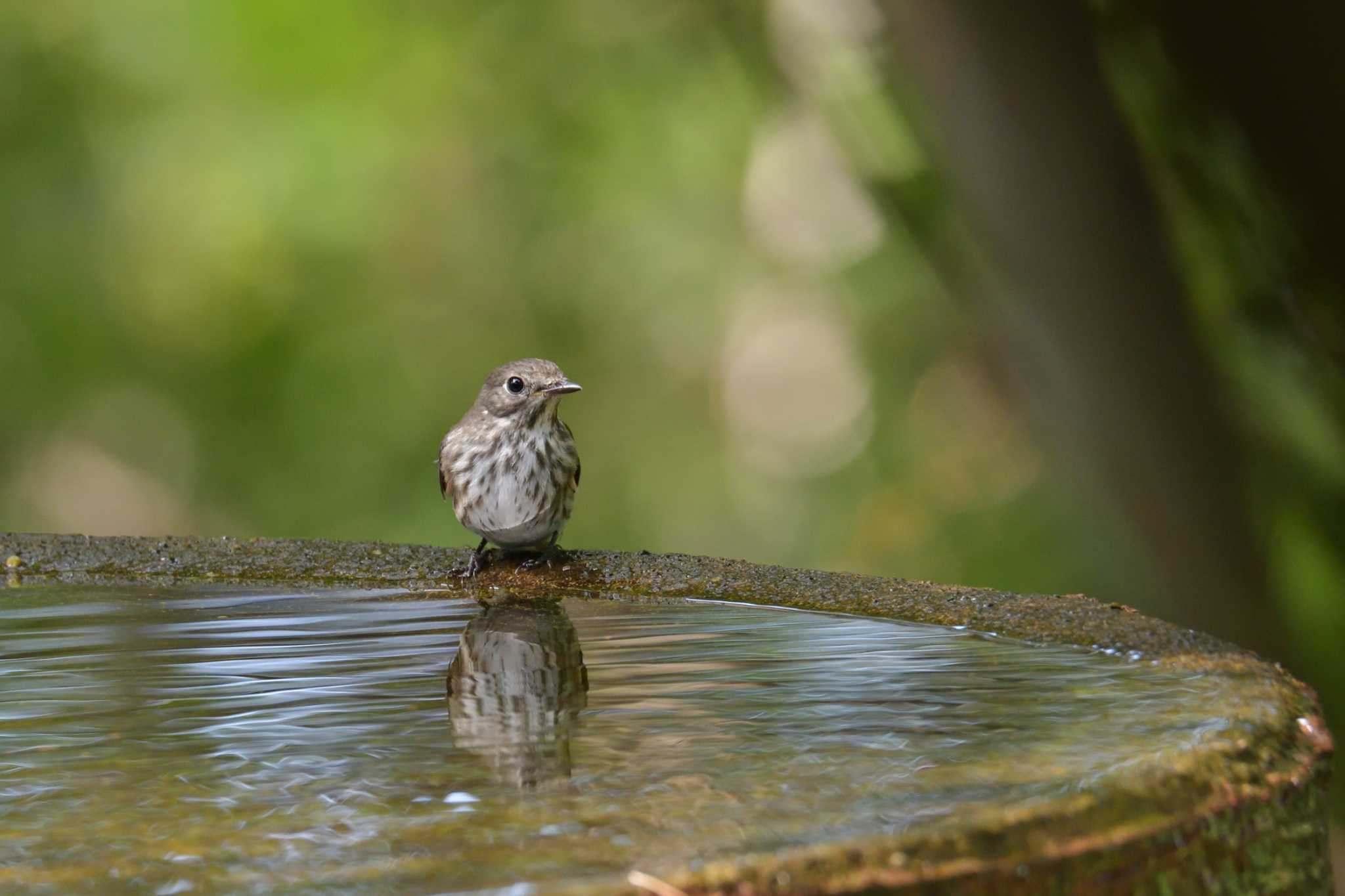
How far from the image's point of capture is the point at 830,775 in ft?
4.95

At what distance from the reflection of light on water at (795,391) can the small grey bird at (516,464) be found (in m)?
4.85

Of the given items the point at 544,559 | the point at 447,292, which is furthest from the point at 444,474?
the point at 447,292

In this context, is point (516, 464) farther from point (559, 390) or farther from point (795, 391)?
point (795, 391)

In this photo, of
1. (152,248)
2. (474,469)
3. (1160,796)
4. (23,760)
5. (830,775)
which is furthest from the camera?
(152,248)

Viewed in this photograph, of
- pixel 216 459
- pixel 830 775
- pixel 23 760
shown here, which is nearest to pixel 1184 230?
pixel 830 775

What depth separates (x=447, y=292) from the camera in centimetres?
946

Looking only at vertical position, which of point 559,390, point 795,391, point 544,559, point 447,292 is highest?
point 447,292

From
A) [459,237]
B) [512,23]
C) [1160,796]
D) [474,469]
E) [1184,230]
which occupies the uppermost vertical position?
[512,23]

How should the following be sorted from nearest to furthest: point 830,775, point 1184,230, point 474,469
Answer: point 830,775 → point 474,469 → point 1184,230

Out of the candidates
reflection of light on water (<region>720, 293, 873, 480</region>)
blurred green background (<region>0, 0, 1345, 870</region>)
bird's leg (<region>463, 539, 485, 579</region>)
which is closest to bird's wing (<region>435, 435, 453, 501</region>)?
bird's leg (<region>463, 539, 485, 579</region>)

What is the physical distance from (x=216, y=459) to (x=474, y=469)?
5.78 meters

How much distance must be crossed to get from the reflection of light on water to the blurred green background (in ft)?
0.06

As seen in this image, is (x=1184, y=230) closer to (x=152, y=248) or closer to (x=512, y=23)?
(x=512, y=23)

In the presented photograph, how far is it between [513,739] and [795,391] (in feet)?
23.8
